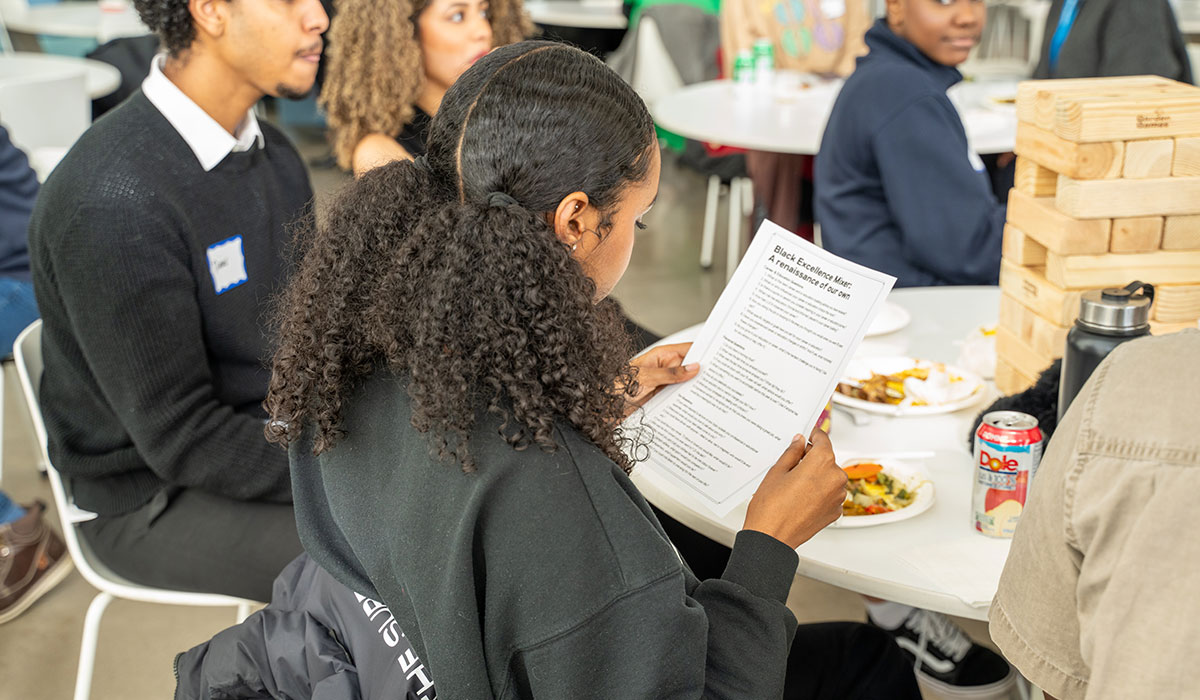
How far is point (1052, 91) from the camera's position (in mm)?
1431

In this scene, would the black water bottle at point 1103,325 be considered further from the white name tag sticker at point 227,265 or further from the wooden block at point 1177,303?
the white name tag sticker at point 227,265

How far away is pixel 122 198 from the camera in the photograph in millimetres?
1541

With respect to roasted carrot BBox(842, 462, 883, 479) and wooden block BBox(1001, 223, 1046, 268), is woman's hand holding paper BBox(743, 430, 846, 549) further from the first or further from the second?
wooden block BBox(1001, 223, 1046, 268)

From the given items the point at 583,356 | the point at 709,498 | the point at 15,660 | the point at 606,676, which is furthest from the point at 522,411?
the point at 15,660

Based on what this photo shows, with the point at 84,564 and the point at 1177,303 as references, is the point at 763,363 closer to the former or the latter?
the point at 1177,303

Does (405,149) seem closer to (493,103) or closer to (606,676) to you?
(493,103)

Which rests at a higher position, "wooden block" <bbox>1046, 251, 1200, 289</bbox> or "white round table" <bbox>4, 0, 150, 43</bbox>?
"white round table" <bbox>4, 0, 150, 43</bbox>

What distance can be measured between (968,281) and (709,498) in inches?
54.9

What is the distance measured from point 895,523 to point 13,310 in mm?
2141

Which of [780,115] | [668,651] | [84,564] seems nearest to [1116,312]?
[668,651]

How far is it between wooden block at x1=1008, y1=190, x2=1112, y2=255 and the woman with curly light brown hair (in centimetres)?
136

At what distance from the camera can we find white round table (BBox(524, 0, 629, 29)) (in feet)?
19.2

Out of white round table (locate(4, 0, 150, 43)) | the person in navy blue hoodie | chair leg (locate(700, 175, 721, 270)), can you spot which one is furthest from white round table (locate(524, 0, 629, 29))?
the person in navy blue hoodie

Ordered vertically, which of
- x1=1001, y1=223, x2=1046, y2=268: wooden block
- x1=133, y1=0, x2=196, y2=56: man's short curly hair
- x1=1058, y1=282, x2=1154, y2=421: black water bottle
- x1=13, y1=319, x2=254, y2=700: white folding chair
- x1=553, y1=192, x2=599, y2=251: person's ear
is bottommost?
x1=13, y1=319, x2=254, y2=700: white folding chair
